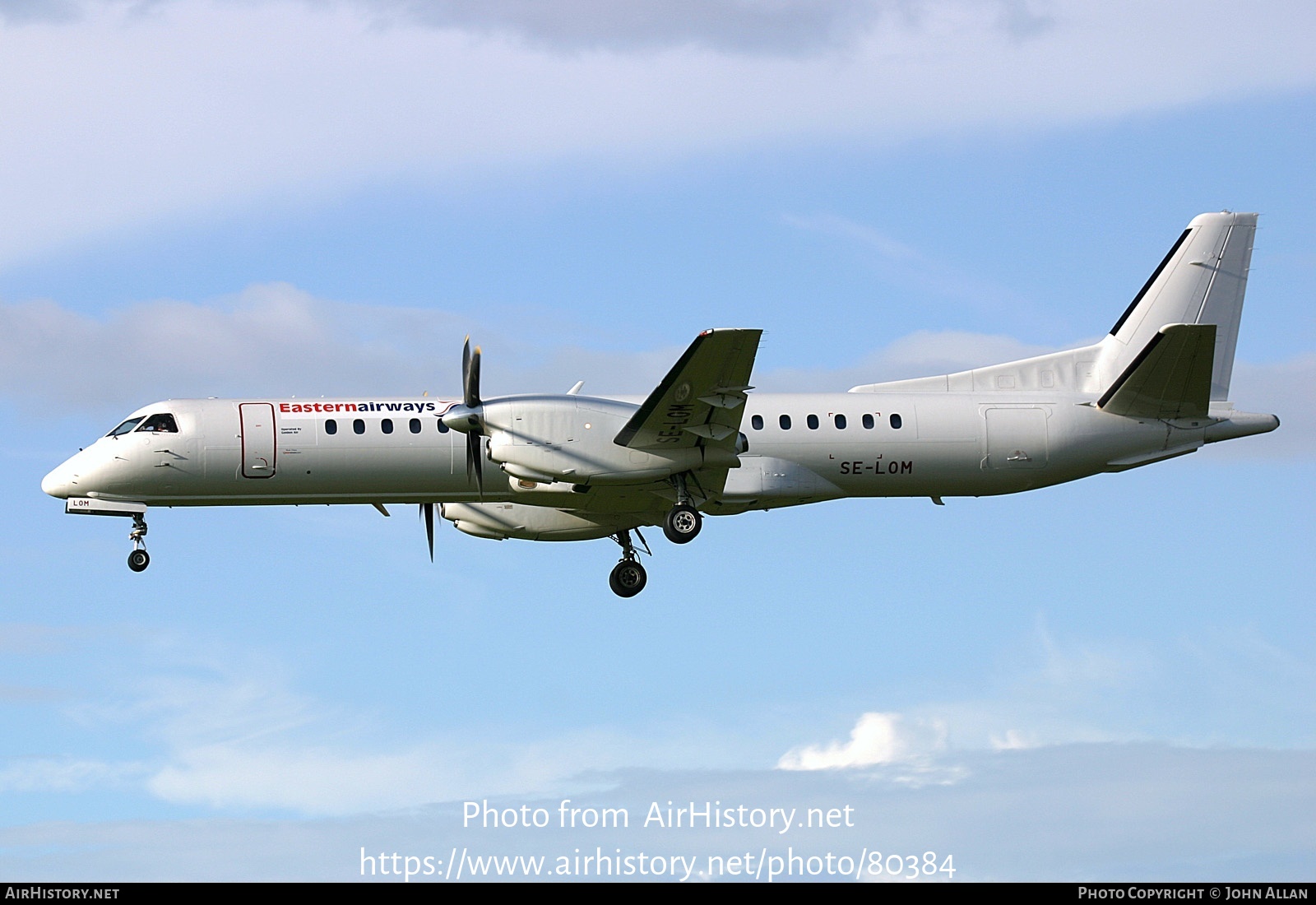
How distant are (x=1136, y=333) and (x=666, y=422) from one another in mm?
11647

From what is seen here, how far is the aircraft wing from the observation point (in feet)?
84.7

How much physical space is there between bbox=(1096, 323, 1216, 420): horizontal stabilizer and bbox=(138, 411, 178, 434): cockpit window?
1706 cm

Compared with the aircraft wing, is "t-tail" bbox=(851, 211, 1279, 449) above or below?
above

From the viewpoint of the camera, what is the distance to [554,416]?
1093 inches

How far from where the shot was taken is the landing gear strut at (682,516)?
28.9m

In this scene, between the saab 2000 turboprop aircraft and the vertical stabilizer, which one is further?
the vertical stabilizer

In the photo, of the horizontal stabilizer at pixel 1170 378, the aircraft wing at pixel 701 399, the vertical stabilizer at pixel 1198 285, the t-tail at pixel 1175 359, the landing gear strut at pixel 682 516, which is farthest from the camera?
the vertical stabilizer at pixel 1198 285

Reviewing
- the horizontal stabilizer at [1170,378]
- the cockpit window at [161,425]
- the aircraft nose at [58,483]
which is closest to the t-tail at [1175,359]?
the horizontal stabilizer at [1170,378]

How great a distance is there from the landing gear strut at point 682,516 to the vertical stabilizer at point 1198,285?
398 inches

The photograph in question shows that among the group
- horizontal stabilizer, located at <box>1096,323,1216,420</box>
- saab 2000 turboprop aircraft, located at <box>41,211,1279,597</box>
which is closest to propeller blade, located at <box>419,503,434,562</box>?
saab 2000 turboprop aircraft, located at <box>41,211,1279,597</box>

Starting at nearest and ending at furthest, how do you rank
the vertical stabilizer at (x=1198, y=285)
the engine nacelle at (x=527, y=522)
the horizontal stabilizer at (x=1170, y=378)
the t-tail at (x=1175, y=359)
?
the horizontal stabilizer at (x=1170, y=378) < the t-tail at (x=1175, y=359) < the engine nacelle at (x=527, y=522) < the vertical stabilizer at (x=1198, y=285)

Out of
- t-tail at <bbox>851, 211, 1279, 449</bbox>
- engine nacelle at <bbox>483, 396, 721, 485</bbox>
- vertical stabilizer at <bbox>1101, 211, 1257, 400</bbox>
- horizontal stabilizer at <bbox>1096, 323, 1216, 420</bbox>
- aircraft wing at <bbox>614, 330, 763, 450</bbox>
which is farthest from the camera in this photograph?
vertical stabilizer at <bbox>1101, 211, 1257, 400</bbox>

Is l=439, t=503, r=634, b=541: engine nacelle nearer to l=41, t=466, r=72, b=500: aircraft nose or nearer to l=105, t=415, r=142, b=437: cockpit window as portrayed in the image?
l=105, t=415, r=142, b=437: cockpit window

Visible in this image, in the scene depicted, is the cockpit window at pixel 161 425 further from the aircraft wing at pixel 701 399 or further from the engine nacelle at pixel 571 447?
the aircraft wing at pixel 701 399
